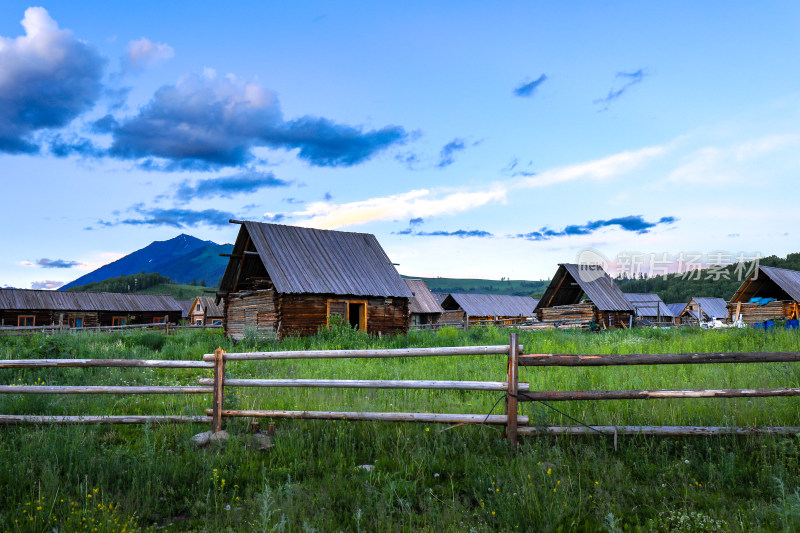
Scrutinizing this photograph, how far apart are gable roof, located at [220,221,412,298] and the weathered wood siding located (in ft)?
3.32

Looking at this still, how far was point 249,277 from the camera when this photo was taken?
79.7 feet

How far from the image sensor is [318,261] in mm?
23891

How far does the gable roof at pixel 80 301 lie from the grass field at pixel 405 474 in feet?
146

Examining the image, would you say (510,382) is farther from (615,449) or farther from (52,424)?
(52,424)

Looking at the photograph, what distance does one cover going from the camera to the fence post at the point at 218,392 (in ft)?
22.3

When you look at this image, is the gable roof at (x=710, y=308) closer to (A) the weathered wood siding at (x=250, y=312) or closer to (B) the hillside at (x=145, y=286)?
(A) the weathered wood siding at (x=250, y=312)

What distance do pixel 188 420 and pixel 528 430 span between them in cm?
447

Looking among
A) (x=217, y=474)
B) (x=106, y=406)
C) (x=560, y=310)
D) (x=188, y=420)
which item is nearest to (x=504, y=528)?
(x=217, y=474)

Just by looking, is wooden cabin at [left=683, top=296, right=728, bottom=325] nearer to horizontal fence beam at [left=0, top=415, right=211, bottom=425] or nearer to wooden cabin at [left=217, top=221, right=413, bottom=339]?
wooden cabin at [left=217, top=221, right=413, bottom=339]

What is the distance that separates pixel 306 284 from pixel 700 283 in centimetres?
11271

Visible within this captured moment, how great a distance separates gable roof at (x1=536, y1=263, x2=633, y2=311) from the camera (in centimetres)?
3228

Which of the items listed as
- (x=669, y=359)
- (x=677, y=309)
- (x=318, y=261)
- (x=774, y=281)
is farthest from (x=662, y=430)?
(x=677, y=309)

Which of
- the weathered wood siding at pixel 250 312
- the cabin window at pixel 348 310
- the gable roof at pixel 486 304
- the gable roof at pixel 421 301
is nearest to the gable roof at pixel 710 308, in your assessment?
the gable roof at pixel 486 304

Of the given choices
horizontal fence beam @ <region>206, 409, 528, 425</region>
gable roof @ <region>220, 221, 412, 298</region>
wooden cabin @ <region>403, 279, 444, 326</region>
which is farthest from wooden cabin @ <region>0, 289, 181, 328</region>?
horizontal fence beam @ <region>206, 409, 528, 425</region>
